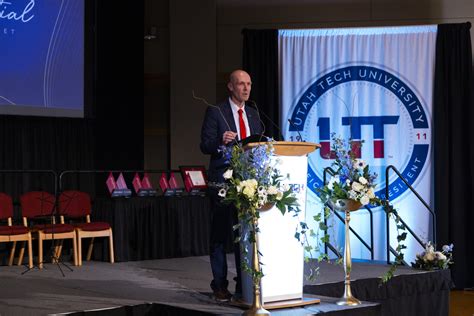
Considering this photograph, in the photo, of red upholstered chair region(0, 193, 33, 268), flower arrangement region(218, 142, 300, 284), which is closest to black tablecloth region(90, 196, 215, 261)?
red upholstered chair region(0, 193, 33, 268)

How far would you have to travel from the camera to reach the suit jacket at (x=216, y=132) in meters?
4.37

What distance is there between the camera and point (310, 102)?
8664 millimetres

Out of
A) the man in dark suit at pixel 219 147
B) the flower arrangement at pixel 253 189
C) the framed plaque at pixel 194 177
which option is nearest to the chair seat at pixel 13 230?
the framed plaque at pixel 194 177

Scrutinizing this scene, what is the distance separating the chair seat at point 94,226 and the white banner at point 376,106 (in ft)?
9.10

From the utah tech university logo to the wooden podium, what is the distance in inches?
177

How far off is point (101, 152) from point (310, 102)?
2884 millimetres

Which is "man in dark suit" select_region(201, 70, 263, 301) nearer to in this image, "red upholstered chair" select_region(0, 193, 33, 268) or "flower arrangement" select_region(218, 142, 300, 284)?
"flower arrangement" select_region(218, 142, 300, 284)

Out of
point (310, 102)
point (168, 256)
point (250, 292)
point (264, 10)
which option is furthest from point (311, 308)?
point (264, 10)

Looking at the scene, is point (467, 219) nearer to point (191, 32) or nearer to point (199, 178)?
point (199, 178)

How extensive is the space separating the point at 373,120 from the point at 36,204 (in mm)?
4228

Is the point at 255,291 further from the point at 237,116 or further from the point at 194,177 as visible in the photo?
the point at 194,177

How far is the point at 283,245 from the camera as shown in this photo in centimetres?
402

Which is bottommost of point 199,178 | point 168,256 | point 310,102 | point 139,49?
point 168,256

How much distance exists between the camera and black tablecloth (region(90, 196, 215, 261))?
7.16m
